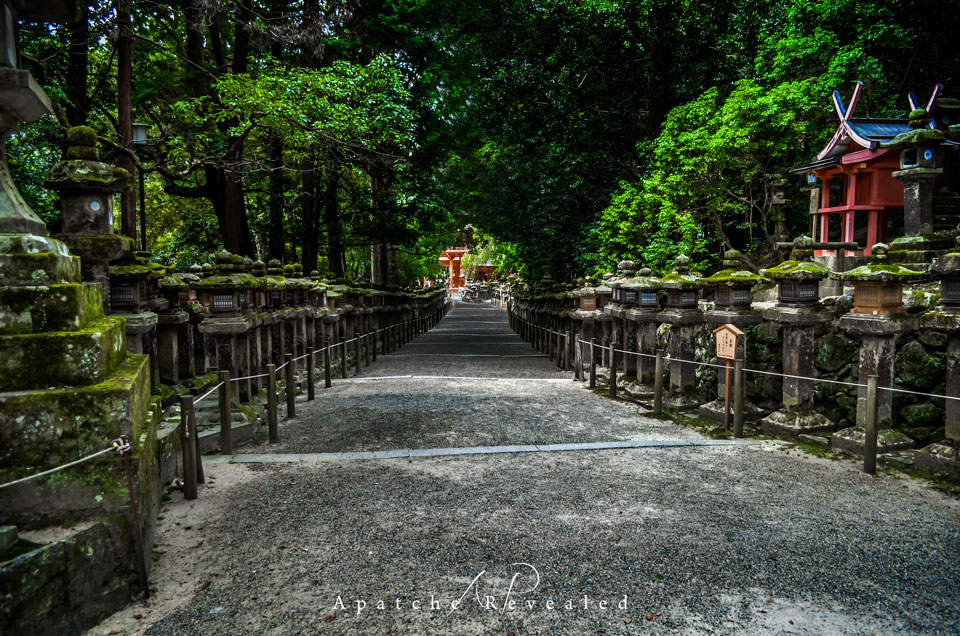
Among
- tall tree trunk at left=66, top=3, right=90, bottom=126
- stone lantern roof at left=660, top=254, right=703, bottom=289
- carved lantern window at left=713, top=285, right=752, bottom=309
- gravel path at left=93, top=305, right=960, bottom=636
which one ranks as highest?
tall tree trunk at left=66, top=3, right=90, bottom=126

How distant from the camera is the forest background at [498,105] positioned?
451 inches

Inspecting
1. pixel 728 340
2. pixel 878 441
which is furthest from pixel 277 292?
pixel 878 441

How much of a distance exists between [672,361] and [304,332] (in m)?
7.13

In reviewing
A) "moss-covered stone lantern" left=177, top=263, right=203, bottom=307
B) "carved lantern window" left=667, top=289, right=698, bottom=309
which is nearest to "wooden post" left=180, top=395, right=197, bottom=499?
"moss-covered stone lantern" left=177, top=263, right=203, bottom=307

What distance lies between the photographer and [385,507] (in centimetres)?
Answer: 443

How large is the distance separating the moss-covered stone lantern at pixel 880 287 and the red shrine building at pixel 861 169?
10.4 metres

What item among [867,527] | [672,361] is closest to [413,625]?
[867,527]

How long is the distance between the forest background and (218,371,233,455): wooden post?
18.0 ft

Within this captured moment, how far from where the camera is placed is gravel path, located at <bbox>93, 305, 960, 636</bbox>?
297 centimetres

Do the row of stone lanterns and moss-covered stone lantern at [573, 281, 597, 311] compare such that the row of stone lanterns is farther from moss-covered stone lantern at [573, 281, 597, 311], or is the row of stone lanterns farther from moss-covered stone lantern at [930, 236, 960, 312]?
moss-covered stone lantern at [573, 281, 597, 311]

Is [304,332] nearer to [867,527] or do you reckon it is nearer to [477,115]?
[867,527]

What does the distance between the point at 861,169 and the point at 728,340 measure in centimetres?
1207

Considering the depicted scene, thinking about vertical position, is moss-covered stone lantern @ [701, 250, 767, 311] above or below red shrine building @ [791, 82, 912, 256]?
below

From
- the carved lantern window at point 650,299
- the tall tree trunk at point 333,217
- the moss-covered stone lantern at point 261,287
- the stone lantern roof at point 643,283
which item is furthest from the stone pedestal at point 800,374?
the tall tree trunk at point 333,217
